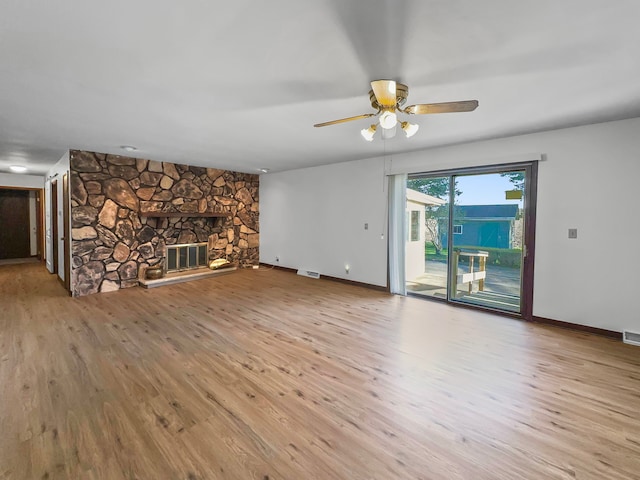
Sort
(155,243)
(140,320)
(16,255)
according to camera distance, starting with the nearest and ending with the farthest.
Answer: (140,320) → (155,243) → (16,255)

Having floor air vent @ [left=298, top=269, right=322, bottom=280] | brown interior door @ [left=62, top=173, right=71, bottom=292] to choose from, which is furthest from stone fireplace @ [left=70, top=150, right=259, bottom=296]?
floor air vent @ [left=298, top=269, right=322, bottom=280]

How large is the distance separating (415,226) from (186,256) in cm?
485

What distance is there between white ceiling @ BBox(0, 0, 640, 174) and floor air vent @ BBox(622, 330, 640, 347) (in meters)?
2.35

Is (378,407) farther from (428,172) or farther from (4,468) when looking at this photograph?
(428,172)

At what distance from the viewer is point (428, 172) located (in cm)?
480

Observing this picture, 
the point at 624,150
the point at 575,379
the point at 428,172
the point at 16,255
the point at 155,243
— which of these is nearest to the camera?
the point at 575,379

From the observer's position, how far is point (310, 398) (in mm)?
2240

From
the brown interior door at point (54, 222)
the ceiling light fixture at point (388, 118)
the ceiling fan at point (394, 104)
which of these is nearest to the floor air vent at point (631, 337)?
the ceiling fan at point (394, 104)

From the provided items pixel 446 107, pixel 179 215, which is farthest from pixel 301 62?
A: pixel 179 215

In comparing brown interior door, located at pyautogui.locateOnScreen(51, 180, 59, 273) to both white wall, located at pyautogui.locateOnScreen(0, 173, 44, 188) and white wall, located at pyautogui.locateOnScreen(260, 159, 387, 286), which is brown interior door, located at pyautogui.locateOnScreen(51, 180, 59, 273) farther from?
white wall, located at pyautogui.locateOnScreen(260, 159, 387, 286)

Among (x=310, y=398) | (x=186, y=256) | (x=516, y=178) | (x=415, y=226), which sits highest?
(x=516, y=178)

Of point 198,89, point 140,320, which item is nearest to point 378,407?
point 198,89

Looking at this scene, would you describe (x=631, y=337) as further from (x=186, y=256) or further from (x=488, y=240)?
(x=186, y=256)

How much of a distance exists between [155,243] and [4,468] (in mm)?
4799
